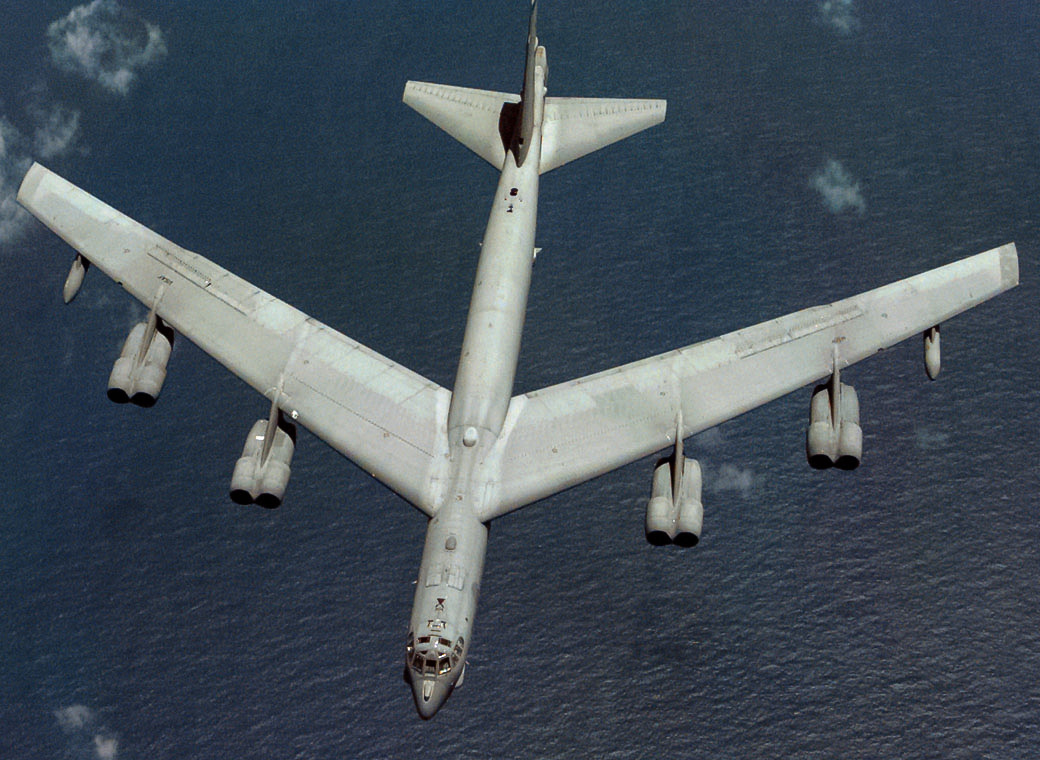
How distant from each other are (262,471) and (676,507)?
29659 millimetres

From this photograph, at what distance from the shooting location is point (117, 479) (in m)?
119

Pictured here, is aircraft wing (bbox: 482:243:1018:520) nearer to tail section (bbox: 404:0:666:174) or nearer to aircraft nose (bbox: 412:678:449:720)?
aircraft nose (bbox: 412:678:449:720)

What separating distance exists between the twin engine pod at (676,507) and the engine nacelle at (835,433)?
8.80 m

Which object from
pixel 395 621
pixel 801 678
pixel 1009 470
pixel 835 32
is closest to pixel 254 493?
pixel 395 621

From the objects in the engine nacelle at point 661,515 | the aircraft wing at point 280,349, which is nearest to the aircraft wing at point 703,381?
the engine nacelle at point 661,515

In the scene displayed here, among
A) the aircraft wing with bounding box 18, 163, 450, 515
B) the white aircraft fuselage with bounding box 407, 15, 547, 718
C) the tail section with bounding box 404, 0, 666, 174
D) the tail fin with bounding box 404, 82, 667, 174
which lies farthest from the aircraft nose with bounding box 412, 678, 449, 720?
the tail fin with bounding box 404, 82, 667, 174

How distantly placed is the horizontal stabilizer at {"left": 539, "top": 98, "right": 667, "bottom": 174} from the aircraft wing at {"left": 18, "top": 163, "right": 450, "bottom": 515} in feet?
82.7

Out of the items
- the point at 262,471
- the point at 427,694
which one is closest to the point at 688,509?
the point at 427,694

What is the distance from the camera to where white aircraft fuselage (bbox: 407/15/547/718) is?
91.4m

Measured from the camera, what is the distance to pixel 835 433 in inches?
3984

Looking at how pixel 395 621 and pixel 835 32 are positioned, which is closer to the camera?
pixel 395 621

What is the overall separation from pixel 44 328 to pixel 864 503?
2950 inches

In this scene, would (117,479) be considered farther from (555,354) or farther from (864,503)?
(864,503)

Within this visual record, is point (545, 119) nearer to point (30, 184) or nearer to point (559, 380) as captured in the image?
point (559, 380)
